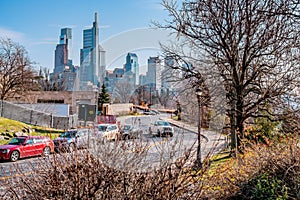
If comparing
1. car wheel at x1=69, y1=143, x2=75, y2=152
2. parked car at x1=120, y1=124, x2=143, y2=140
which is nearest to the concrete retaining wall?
car wheel at x1=69, y1=143, x2=75, y2=152

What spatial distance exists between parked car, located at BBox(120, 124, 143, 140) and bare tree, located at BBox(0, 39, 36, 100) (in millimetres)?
29898

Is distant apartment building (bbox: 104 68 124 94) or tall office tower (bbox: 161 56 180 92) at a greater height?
tall office tower (bbox: 161 56 180 92)

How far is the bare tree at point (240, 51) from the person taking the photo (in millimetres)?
9742

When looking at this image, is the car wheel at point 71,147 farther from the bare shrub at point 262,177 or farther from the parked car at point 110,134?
the bare shrub at point 262,177

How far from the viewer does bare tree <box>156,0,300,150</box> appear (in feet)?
32.0

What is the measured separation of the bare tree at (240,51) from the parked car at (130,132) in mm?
7099

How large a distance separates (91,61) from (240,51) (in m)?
7.59

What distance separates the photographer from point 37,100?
3606 centimetres

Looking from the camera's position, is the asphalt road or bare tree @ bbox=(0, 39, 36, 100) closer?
the asphalt road

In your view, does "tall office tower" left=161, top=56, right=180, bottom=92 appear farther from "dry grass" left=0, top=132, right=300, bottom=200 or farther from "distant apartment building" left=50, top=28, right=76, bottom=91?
"dry grass" left=0, top=132, right=300, bottom=200

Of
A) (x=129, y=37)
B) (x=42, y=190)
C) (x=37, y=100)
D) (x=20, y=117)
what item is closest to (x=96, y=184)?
(x=42, y=190)

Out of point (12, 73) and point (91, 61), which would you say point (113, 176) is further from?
point (12, 73)

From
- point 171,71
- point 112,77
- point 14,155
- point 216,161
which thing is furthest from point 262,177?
point 14,155

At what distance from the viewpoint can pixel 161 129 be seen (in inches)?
175
